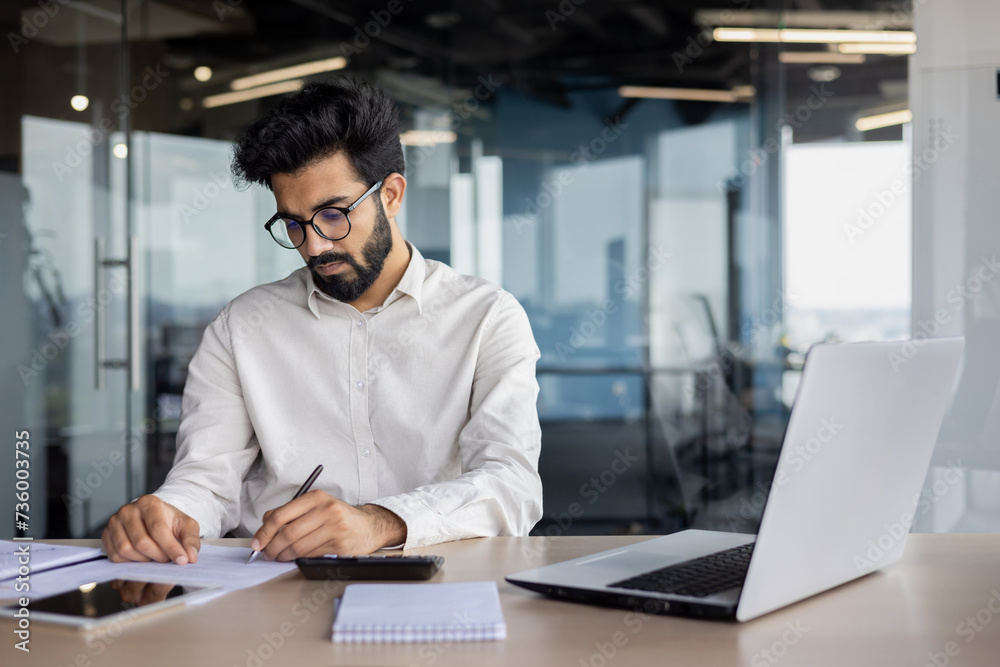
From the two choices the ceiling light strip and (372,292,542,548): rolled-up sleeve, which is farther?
the ceiling light strip

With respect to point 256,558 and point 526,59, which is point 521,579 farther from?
point 526,59

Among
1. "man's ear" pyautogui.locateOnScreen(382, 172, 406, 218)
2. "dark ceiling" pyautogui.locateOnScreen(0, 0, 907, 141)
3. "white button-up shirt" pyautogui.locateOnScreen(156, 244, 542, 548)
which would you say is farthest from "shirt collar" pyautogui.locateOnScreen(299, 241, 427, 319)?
"dark ceiling" pyautogui.locateOnScreen(0, 0, 907, 141)

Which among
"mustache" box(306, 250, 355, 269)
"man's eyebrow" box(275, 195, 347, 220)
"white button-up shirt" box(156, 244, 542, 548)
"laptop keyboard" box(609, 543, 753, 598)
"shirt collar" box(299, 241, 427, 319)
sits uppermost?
"man's eyebrow" box(275, 195, 347, 220)

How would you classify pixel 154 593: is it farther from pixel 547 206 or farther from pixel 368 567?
pixel 547 206

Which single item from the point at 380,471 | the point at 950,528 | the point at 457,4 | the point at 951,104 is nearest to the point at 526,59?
the point at 457,4

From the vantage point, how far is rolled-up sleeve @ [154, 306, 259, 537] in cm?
174

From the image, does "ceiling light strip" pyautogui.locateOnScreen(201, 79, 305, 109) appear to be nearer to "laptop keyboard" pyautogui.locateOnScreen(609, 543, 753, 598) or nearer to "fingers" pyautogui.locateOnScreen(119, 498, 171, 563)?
"fingers" pyautogui.locateOnScreen(119, 498, 171, 563)

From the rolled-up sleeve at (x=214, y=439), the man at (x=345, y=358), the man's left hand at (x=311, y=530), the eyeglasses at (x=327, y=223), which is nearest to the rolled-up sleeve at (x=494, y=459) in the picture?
the man at (x=345, y=358)

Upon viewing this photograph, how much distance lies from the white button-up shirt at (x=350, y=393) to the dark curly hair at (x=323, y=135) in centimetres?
24

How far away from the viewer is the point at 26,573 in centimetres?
121

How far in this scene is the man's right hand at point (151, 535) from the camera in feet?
4.25

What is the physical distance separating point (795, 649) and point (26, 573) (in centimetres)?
97

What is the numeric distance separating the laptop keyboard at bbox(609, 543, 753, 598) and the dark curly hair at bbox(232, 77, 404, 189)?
1065 millimetres

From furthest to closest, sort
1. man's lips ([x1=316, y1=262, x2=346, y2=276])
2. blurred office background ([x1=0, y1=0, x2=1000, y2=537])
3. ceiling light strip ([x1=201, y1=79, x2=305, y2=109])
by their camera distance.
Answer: ceiling light strip ([x1=201, y1=79, x2=305, y2=109]), blurred office background ([x1=0, y1=0, x2=1000, y2=537]), man's lips ([x1=316, y1=262, x2=346, y2=276])
